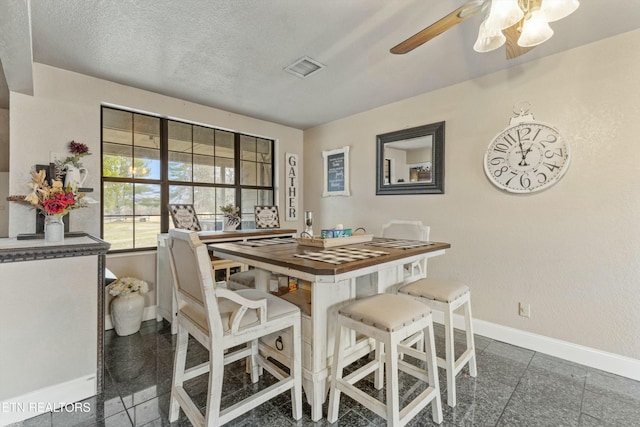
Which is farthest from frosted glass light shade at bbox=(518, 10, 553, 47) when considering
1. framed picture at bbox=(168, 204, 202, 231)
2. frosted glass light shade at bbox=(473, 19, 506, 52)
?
framed picture at bbox=(168, 204, 202, 231)

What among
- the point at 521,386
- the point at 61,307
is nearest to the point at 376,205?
the point at 521,386

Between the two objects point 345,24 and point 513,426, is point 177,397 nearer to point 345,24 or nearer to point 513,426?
point 513,426

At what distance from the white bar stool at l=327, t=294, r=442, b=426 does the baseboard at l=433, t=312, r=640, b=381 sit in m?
1.45

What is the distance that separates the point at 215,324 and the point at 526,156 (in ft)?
9.25

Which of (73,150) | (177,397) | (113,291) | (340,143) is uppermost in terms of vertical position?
(340,143)

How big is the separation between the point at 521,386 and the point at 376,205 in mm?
2285

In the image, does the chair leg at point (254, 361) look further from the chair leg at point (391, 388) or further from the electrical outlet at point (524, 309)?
the electrical outlet at point (524, 309)

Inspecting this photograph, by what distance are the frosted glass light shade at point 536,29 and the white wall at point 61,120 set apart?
11.1 ft

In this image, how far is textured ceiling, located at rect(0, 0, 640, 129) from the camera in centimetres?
182

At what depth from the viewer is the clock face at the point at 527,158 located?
2.37 metres

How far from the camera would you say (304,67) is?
2.59 m

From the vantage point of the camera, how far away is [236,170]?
158 inches

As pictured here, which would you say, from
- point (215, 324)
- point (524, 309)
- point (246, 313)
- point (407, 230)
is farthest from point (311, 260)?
point (524, 309)

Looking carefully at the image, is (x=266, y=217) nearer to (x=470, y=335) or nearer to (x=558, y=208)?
(x=470, y=335)
